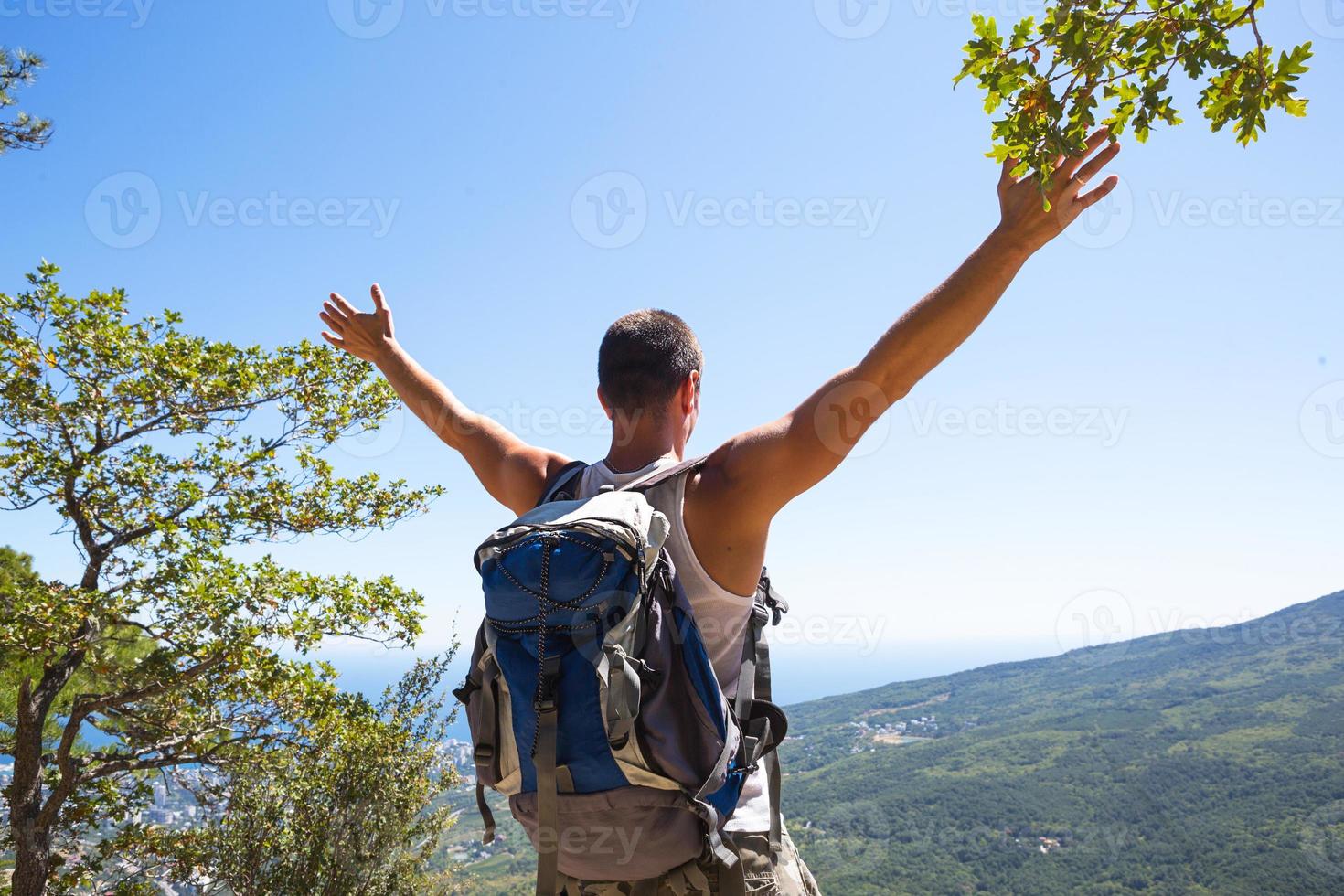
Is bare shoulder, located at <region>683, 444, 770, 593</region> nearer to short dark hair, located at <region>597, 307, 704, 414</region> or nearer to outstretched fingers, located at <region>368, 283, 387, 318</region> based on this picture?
short dark hair, located at <region>597, 307, 704, 414</region>

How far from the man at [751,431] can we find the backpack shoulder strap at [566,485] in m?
0.03

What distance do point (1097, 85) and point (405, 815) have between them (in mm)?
7820

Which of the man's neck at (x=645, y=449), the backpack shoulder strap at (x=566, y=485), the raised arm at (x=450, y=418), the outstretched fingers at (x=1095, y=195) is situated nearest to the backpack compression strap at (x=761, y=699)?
the man's neck at (x=645, y=449)

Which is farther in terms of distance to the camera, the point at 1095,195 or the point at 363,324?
the point at 363,324

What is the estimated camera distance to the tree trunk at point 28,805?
6.89m

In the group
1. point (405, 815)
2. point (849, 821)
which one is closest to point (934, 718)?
point (849, 821)

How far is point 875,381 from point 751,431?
311 millimetres

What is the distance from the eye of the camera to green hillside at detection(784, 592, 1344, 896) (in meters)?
60.7

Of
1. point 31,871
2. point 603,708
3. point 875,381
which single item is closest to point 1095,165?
point 875,381

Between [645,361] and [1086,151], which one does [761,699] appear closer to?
[645,361]

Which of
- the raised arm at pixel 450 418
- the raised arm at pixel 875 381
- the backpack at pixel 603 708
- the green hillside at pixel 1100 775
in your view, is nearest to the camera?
the backpack at pixel 603 708

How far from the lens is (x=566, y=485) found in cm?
210

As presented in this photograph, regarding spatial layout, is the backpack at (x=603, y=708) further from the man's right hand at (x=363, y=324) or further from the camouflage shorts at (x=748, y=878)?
the man's right hand at (x=363, y=324)

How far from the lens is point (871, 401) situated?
165 centimetres
